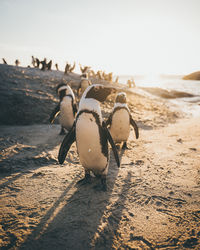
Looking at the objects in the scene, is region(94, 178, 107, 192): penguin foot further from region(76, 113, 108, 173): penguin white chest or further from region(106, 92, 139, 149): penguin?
region(106, 92, 139, 149): penguin

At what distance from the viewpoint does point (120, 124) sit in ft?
16.5

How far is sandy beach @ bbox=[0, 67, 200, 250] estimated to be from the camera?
6.53 feet

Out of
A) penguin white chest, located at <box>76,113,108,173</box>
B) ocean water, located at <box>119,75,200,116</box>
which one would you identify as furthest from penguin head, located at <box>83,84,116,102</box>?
ocean water, located at <box>119,75,200,116</box>

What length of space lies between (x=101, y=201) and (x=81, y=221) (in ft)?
1.67

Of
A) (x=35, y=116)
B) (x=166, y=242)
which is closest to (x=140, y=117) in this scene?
(x=35, y=116)

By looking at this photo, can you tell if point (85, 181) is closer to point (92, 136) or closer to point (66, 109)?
point (92, 136)

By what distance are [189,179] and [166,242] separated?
174cm

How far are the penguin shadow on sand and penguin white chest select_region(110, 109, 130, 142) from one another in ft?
7.21

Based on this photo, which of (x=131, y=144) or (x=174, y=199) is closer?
(x=174, y=199)

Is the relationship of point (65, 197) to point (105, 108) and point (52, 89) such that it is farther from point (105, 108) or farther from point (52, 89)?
point (52, 89)

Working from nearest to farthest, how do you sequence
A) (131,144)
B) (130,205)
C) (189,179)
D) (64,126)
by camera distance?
(130,205) → (189,179) → (131,144) → (64,126)

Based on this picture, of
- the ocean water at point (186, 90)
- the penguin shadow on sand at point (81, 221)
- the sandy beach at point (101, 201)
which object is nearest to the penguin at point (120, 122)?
the sandy beach at point (101, 201)

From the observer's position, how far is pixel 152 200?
2.71 m

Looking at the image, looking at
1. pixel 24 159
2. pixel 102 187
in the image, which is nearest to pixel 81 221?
pixel 102 187
